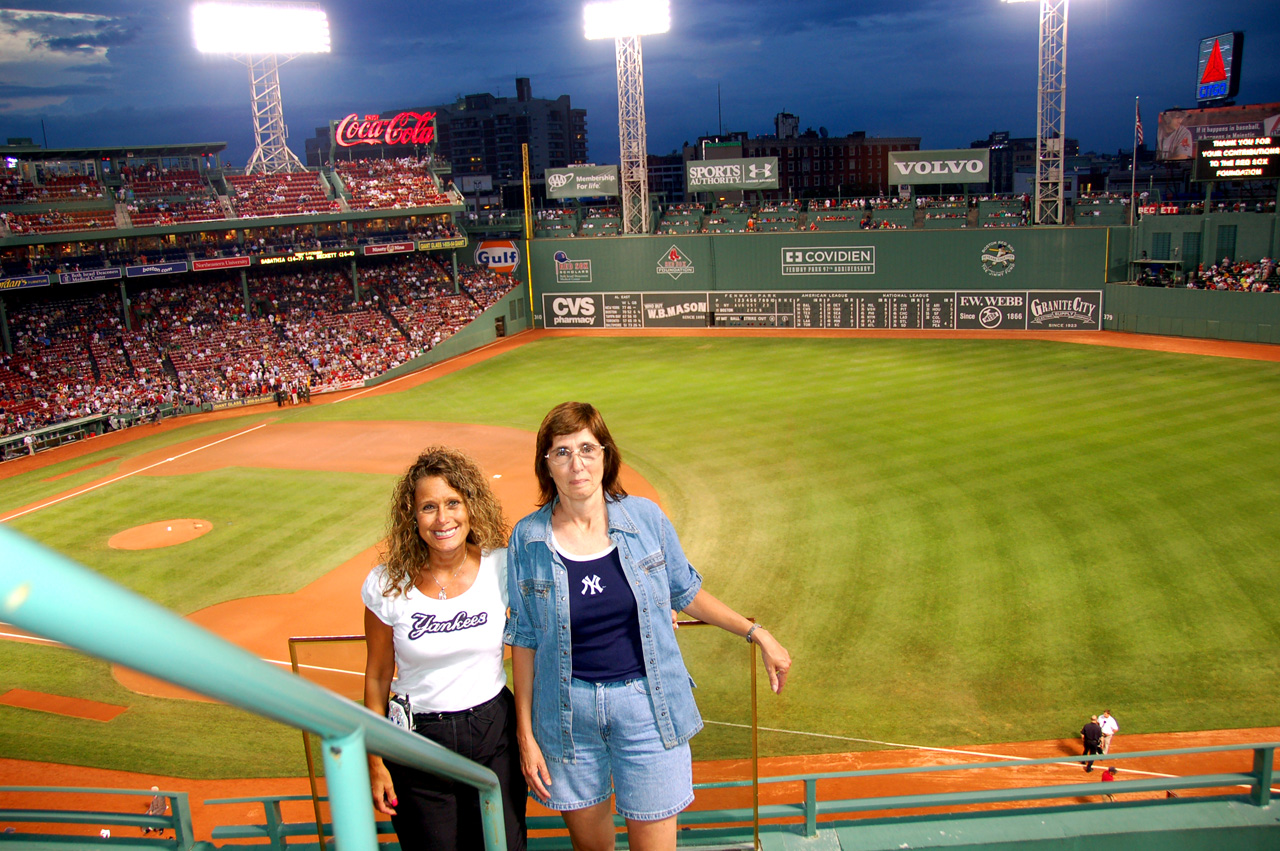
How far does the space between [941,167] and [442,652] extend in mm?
44047

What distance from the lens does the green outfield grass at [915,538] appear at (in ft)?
39.3

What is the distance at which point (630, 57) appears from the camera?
43062mm

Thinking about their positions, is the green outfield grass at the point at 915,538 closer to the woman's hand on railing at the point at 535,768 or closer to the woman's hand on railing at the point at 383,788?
the woman's hand on railing at the point at 535,768

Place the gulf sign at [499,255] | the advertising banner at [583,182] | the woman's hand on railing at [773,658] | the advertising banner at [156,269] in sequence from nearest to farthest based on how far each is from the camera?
the woman's hand on railing at [773,658]
the advertising banner at [156,269]
the advertising banner at [583,182]
the gulf sign at [499,255]

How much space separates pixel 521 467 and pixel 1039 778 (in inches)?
618

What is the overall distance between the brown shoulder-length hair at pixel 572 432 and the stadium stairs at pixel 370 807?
1387mm

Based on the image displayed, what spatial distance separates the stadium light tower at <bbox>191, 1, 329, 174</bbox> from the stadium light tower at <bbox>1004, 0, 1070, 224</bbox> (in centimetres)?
3451

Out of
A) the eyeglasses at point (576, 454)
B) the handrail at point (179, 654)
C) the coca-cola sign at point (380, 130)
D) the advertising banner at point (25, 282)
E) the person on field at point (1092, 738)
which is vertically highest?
the coca-cola sign at point (380, 130)

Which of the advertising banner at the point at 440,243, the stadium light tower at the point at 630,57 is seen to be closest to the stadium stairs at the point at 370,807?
the stadium light tower at the point at 630,57

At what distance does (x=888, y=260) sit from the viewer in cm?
4056

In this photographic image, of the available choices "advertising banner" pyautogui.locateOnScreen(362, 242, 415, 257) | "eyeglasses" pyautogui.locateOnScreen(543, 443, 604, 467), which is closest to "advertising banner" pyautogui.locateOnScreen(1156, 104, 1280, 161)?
"advertising banner" pyautogui.locateOnScreen(362, 242, 415, 257)

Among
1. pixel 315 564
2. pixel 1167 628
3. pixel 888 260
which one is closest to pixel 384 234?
pixel 888 260

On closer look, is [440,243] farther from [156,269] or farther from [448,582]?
[448,582]

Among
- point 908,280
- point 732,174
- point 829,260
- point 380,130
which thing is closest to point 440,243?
point 380,130
